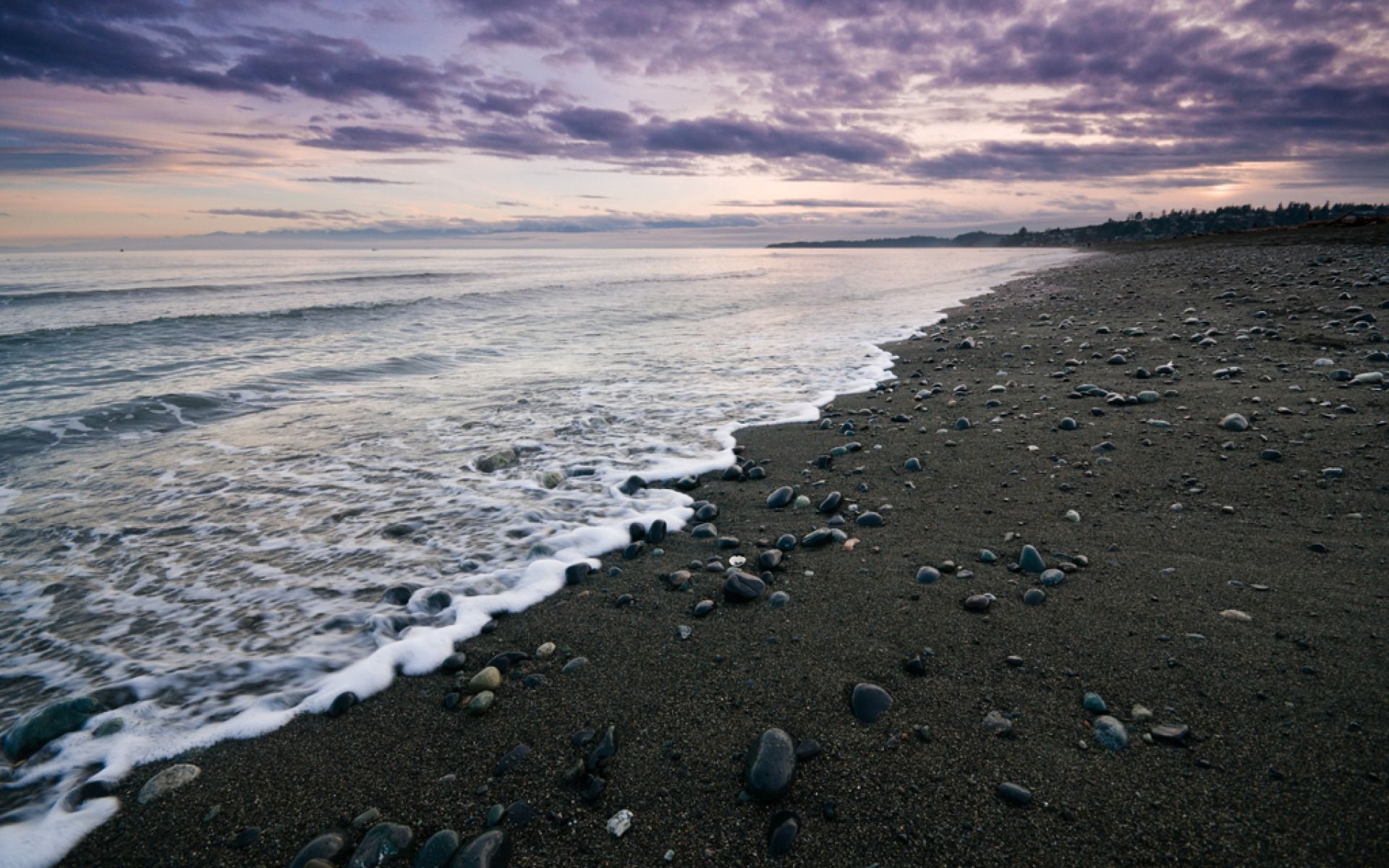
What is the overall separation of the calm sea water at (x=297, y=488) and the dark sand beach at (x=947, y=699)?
0.43 metres

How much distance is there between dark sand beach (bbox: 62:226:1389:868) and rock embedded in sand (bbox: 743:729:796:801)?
0.13 feet

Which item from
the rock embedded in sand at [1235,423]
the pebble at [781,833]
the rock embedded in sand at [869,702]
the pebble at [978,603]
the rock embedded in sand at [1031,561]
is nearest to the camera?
the pebble at [781,833]

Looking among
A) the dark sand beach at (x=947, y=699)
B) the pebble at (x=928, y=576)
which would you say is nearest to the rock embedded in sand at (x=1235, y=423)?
the dark sand beach at (x=947, y=699)

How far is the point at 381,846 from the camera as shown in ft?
6.56

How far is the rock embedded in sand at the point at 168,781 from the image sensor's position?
2320mm

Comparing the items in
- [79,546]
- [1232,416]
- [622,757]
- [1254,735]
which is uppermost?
[1232,416]

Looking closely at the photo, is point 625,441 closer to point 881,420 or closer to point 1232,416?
point 881,420

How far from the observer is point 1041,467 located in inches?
193

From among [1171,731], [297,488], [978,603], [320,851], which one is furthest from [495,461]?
[1171,731]

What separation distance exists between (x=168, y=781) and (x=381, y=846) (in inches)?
43.4

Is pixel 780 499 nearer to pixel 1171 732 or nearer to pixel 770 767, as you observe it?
pixel 770 767

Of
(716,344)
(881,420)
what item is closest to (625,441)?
(881,420)

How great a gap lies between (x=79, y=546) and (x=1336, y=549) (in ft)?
26.7

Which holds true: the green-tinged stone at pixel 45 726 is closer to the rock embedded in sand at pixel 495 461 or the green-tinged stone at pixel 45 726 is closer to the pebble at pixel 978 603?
the rock embedded in sand at pixel 495 461
